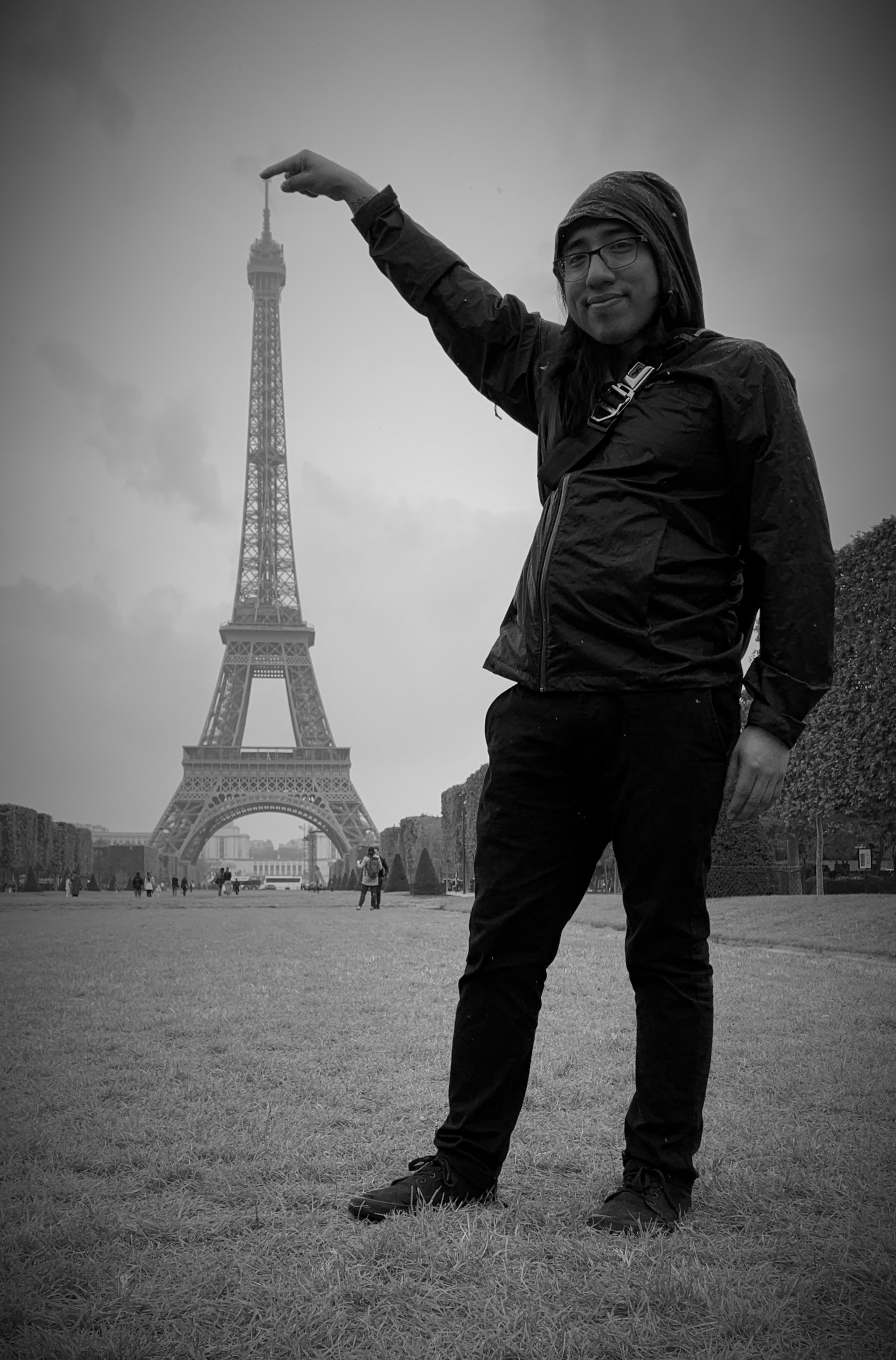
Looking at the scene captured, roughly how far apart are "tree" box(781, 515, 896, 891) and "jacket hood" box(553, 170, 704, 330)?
629 inches

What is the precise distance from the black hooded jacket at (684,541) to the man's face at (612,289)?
0.03 metres

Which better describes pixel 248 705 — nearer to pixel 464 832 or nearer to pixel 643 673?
pixel 464 832

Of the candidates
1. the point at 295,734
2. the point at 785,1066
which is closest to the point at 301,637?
the point at 295,734

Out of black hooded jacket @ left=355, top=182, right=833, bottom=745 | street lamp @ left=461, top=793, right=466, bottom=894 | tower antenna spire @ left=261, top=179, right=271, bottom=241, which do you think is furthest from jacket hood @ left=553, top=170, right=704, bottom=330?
tower antenna spire @ left=261, top=179, right=271, bottom=241

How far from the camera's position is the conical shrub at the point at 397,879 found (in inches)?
1747

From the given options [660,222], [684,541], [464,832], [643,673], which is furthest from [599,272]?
[464,832]

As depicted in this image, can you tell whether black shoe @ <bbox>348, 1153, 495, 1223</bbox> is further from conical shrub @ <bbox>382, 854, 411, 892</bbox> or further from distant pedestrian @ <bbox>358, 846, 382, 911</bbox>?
conical shrub @ <bbox>382, 854, 411, 892</bbox>

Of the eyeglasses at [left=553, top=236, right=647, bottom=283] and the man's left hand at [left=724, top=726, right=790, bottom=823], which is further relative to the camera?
the eyeglasses at [left=553, top=236, right=647, bottom=283]

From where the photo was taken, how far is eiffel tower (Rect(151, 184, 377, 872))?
54.6 meters

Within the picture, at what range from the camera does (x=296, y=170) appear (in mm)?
3119

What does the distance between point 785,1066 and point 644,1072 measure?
2.01m

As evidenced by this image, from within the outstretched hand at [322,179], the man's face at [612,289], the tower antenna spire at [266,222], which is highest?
the tower antenna spire at [266,222]

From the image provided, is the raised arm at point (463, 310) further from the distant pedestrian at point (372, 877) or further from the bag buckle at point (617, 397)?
the distant pedestrian at point (372, 877)

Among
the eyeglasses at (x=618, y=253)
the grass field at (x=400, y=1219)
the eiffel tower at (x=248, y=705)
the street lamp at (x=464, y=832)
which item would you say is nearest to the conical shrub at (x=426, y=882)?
the street lamp at (x=464, y=832)
